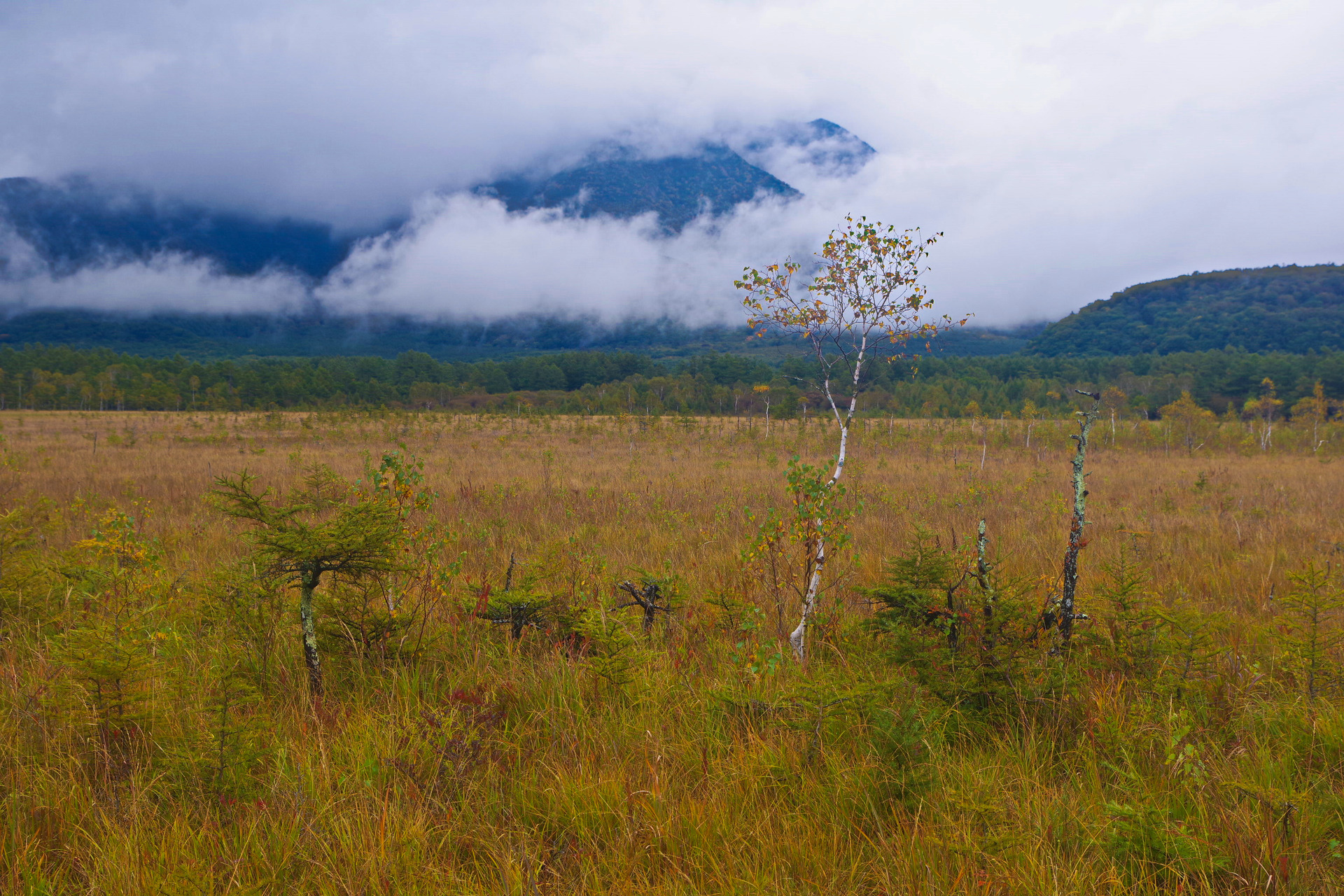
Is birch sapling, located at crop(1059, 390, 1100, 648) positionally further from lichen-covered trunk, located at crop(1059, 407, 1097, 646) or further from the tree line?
the tree line

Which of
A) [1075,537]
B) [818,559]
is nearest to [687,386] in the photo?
[818,559]

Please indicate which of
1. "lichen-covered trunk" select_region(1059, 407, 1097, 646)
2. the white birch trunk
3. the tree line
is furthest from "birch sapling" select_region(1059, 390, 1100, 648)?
the tree line

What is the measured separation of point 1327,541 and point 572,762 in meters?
10.1

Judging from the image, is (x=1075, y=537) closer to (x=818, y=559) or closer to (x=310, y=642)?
(x=818, y=559)

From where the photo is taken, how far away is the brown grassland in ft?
7.19

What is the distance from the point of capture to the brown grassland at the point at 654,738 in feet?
7.19

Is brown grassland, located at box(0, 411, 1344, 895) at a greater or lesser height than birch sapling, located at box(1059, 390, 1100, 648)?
lesser

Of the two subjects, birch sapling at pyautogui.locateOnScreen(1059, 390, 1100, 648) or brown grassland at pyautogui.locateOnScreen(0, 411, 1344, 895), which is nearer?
brown grassland at pyautogui.locateOnScreen(0, 411, 1344, 895)

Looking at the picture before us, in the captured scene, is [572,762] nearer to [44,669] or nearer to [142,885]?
[142,885]

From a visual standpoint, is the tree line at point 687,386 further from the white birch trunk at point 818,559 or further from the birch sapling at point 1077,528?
the birch sapling at point 1077,528

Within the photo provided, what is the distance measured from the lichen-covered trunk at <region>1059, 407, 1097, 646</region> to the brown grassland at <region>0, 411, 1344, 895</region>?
0.13 m

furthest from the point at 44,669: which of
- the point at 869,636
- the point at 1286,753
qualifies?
the point at 1286,753

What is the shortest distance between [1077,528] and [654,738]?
265cm

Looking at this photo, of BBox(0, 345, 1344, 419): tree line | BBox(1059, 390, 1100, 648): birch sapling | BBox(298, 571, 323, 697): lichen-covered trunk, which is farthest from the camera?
BBox(0, 345, 1344, 419): tree line
